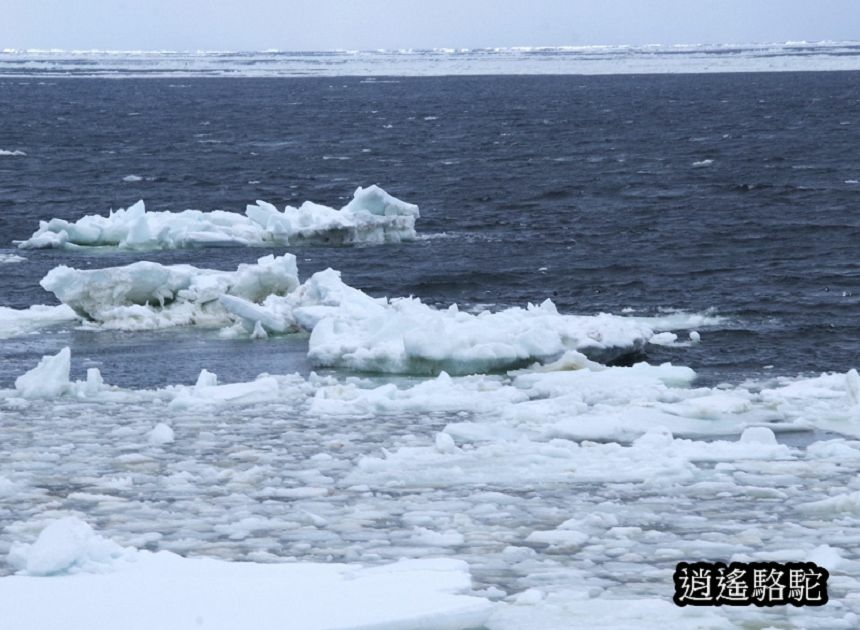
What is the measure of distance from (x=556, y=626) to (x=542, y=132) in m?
46.5

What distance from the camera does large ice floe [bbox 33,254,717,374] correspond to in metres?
12.9

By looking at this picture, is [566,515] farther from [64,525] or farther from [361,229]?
[361,229]

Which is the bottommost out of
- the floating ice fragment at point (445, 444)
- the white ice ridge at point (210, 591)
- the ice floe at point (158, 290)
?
the ice floe at point (158, 290)

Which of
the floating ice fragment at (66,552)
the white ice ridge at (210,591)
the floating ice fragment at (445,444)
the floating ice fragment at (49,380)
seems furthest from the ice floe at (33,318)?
the white ice ridge at (210,591)

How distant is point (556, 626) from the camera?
6.42m

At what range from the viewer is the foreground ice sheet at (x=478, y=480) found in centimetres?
714

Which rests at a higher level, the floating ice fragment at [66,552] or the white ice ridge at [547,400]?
the floating ice fragment at [66,552]

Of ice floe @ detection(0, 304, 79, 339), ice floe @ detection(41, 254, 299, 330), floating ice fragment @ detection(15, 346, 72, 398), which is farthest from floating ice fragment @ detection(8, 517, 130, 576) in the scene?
ice floe @ detection(0, 304, 79, 339)

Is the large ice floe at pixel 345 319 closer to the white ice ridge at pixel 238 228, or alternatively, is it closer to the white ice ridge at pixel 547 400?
the white ice ridge at pixel 547 400

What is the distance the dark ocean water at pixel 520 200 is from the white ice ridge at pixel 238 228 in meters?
0.45

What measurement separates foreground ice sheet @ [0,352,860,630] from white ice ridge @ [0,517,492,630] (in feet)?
0.10

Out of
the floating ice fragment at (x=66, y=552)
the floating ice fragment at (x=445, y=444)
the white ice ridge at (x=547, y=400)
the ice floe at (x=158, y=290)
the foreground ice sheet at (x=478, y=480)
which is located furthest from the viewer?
the ice floe at (x=158, y=290)

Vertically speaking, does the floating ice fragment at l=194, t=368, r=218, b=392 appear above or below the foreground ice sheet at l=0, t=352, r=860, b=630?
below

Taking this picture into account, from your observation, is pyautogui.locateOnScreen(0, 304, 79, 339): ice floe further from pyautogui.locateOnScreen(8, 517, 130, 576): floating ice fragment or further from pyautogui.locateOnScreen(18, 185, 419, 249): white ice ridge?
pyautogui.locateOnScreen(8, 517, 130, 576): floating ice fragment
